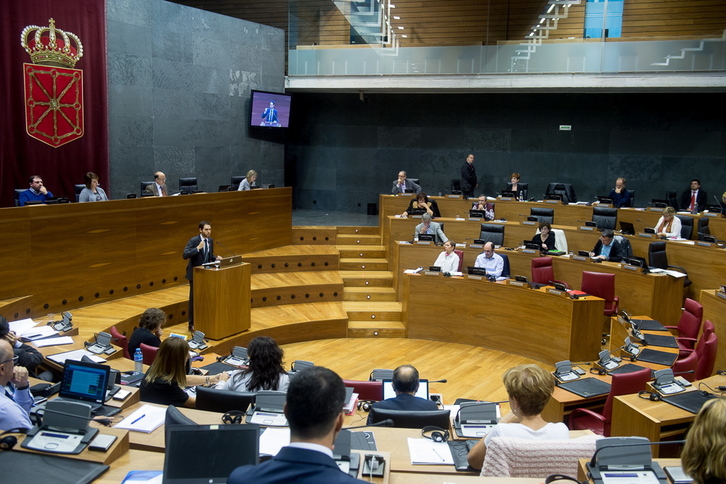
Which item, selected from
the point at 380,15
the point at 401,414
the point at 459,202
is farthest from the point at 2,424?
the point at 380,15

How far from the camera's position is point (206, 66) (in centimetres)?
1176

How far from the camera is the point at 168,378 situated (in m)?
3.97

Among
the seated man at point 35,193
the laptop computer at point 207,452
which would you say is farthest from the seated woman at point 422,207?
the laptop computer at point 207,452

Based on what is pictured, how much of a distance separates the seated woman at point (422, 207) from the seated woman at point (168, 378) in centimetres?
646

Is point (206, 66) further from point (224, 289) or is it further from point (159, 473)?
point (159, 473)

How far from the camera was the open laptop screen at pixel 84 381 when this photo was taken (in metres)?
3.56

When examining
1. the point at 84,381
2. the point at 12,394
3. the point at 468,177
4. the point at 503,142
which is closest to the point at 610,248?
the point at 468,177

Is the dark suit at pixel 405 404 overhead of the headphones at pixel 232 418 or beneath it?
beneath

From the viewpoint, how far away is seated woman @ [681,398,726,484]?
1.84 m

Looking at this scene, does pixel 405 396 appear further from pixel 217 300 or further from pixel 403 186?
pixel 403 186

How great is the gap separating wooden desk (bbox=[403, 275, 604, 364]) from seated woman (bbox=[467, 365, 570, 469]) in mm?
4478

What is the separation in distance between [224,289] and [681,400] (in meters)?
4.74

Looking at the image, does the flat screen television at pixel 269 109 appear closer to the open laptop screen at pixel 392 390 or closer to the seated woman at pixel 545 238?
the seated woman at pixel 545 238

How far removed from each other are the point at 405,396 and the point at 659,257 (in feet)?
19.0
